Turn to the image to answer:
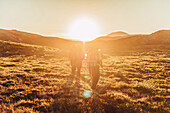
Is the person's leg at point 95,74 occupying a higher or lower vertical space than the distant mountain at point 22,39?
lower

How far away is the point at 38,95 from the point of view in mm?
6301

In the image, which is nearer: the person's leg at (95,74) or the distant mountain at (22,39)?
the person's leg at (95,74)

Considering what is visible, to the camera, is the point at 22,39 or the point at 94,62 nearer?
the point at 94,62

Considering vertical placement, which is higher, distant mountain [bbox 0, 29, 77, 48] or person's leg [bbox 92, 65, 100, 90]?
distant mountain [bbox 0, 29, 77, 48]

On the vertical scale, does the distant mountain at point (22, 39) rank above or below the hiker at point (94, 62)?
above

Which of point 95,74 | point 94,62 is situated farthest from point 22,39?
point 95,74

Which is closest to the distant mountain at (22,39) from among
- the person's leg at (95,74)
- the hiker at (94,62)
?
the hiker at (94,62)

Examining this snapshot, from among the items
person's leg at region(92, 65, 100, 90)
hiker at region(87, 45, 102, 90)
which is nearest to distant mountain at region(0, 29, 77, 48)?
hiker at region(87, 45, 102, 90)

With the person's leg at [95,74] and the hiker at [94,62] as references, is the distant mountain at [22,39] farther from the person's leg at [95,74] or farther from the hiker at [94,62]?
the person's leg at [95,74]

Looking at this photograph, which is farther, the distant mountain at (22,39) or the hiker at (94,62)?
the distant mountain at (22,39)

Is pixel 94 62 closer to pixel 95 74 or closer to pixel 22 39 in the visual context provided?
pixel 95 74

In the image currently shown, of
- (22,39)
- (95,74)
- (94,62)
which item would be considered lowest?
(95,74)

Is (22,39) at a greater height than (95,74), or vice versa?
(22,39)

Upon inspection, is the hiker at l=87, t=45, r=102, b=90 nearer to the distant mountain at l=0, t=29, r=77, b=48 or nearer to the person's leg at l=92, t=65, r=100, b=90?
the person's leg at l=92, t=65, r=100, b=90
